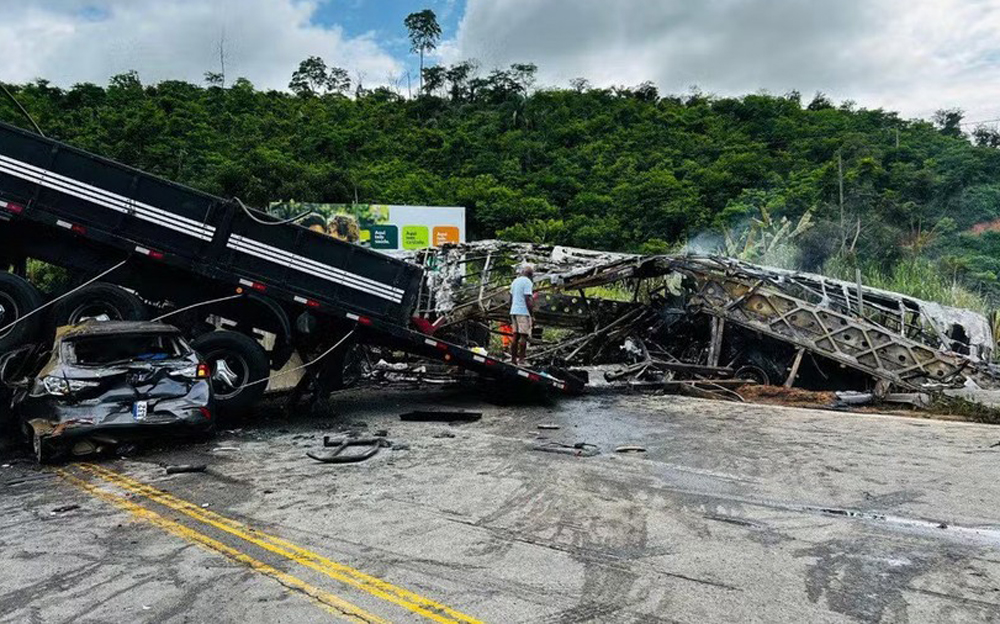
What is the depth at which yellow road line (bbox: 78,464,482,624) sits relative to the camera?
3.92 meters

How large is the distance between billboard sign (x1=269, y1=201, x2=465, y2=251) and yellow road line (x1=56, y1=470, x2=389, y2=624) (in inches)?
993

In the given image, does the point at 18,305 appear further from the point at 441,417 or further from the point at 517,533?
the point at 517,533

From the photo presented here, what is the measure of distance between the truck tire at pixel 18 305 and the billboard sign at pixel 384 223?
22029 millimetres

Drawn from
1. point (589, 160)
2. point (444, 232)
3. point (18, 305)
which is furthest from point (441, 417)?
point (589, 160)

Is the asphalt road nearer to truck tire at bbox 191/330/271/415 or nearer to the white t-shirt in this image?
truck tire at bbox 191/330/271/415

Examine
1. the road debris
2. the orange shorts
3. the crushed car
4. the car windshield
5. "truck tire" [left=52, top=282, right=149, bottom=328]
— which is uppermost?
"truck tire" [left=52, top=282, right=149, bottom=328]

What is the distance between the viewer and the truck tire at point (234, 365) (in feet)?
32.3

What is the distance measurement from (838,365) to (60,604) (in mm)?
12784

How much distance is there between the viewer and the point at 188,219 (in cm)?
987

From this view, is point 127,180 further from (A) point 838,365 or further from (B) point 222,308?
(A) point 838,365

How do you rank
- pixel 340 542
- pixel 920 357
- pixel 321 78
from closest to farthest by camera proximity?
1. pixel 340 542
2. pixel 920 357
3. pixel 321 78

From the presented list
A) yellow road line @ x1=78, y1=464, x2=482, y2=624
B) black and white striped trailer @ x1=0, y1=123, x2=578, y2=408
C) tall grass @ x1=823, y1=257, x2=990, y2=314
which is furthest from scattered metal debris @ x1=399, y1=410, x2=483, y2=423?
tall grass @ x1=823, y1=257, x2=990, y2=314

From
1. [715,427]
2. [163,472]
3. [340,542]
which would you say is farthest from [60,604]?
[715,427]

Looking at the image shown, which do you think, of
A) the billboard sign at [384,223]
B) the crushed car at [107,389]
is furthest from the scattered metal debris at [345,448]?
the billboard sign at [384,223]
